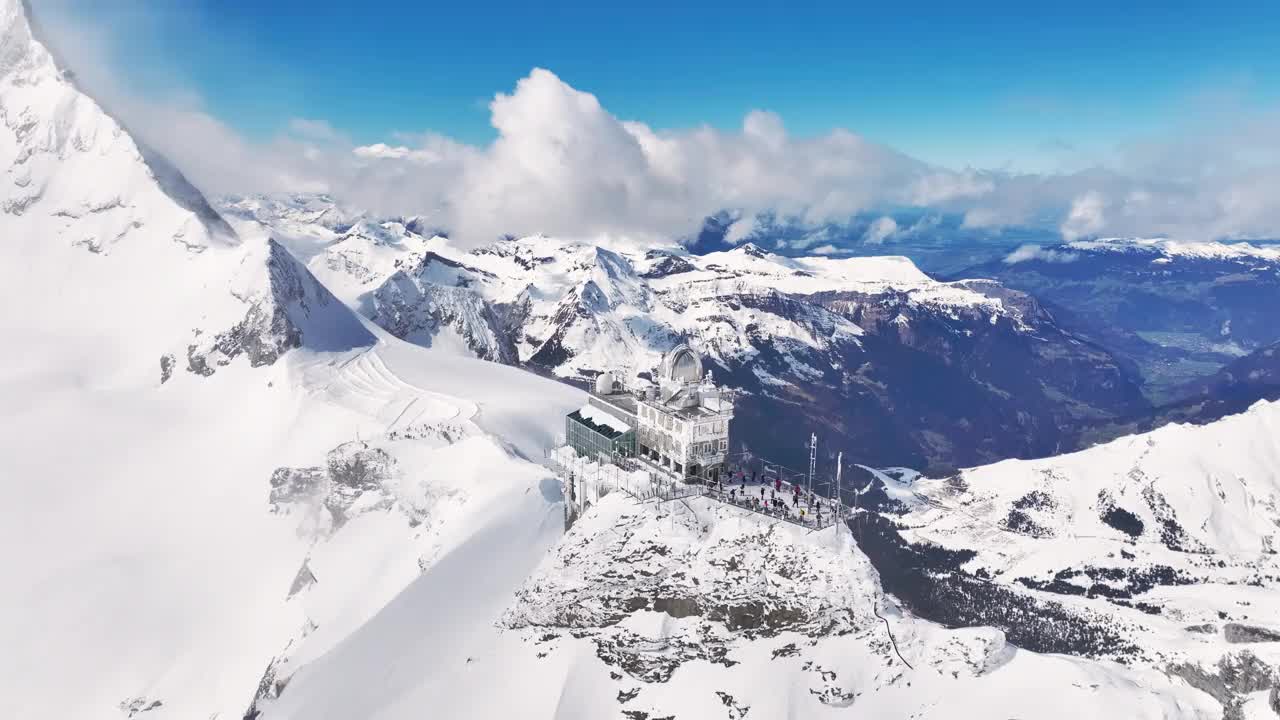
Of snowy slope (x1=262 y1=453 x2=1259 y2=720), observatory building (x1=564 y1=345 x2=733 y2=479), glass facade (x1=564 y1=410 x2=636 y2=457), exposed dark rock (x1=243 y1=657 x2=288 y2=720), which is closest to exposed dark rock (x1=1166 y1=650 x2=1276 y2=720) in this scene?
snowy slope (x1=262 y1=453 x2=1259 y2=720)

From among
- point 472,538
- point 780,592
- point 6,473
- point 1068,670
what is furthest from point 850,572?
point 6,473

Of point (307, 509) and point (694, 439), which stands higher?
point (694, 439)

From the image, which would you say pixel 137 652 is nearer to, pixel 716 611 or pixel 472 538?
pixel 472 538

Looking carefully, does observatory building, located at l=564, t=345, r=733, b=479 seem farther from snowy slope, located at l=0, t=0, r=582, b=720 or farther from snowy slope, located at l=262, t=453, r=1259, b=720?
snowy slope, located at l=0, t=0, r=582, b=720

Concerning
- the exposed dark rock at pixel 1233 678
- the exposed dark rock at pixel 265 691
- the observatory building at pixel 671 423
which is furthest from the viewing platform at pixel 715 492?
the exposed dark rock at pixel 1233 678

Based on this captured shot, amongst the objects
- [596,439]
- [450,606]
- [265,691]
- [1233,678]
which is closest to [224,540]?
[265,691]

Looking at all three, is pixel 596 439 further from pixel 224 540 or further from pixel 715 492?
pixel 224 540

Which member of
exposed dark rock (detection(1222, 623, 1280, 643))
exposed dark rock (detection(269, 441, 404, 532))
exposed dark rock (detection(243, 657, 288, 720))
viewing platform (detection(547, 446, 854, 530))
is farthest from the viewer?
exposed dark rock (detection(269, 441, 404, 532))

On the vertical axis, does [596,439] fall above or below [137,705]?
above
